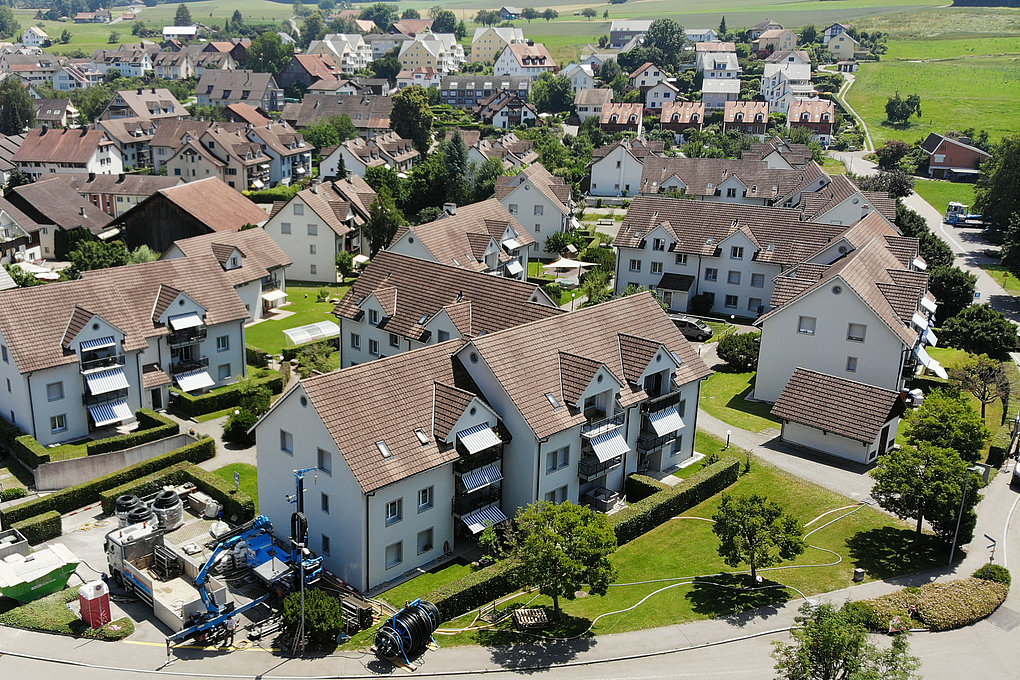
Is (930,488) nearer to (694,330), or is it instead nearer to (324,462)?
(324,462)

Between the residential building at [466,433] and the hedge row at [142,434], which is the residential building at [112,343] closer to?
the hedge row at [142,434]

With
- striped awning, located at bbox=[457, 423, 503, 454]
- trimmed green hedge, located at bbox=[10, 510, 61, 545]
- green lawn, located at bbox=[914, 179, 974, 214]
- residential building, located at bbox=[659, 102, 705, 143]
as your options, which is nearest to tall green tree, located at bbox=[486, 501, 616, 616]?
striped awning, located at bbox=[457, 423, 503, 454]

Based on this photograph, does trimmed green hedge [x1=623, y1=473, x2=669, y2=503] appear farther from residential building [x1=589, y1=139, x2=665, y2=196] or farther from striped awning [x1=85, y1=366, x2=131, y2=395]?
residential building [x1=589, y1=139, x2=665, y2=196]

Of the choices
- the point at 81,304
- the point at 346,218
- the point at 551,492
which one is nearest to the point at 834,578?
the point at 551,492

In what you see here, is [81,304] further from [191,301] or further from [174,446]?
[174,446]

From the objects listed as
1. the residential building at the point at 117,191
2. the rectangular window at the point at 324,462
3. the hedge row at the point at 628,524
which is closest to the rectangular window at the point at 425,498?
the hedge row at the point at 628,524

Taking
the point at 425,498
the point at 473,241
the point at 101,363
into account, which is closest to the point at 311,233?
the point at 473,241
